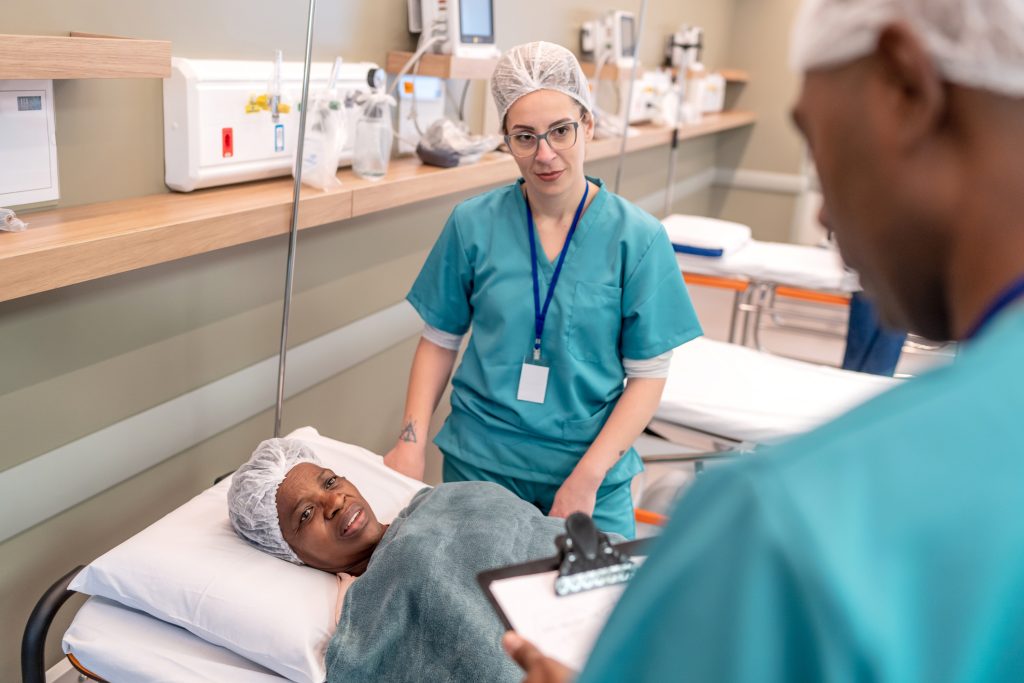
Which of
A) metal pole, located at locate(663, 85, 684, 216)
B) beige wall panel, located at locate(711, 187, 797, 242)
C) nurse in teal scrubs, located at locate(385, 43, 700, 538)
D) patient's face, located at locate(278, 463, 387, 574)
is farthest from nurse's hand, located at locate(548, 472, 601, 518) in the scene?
beige wall panel, located at locate(711, 187, 797, 242)

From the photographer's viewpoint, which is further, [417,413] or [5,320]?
[417,413]

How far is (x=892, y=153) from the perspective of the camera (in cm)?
49

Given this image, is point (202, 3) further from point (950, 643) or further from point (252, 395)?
point (950, 643)

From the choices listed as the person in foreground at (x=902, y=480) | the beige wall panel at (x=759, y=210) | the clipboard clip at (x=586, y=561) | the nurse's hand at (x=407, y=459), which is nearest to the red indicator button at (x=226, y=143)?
the nurse's hand at (x=407, y=459)

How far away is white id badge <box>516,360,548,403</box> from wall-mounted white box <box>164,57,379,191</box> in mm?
774

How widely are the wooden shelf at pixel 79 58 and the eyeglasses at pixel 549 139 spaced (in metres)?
0.66

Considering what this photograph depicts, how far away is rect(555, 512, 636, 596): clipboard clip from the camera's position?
3.44ft

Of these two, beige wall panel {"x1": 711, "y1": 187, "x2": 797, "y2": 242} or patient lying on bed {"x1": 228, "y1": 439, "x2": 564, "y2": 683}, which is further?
beige wall panel {"x1": 711, "y1": 187, "x2": 797, "y2": 242}

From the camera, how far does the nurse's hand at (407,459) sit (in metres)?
1.99

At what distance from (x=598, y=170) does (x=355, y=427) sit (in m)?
1.91

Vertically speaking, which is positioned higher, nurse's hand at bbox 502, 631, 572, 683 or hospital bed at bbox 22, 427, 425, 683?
nurse's hand at bbox 502, 631, 572, 683

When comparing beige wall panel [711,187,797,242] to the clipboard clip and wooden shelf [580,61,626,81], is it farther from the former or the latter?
the clipboard clip

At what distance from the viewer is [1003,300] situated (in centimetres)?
47

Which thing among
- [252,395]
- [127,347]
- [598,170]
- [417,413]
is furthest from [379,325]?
[598,170]
